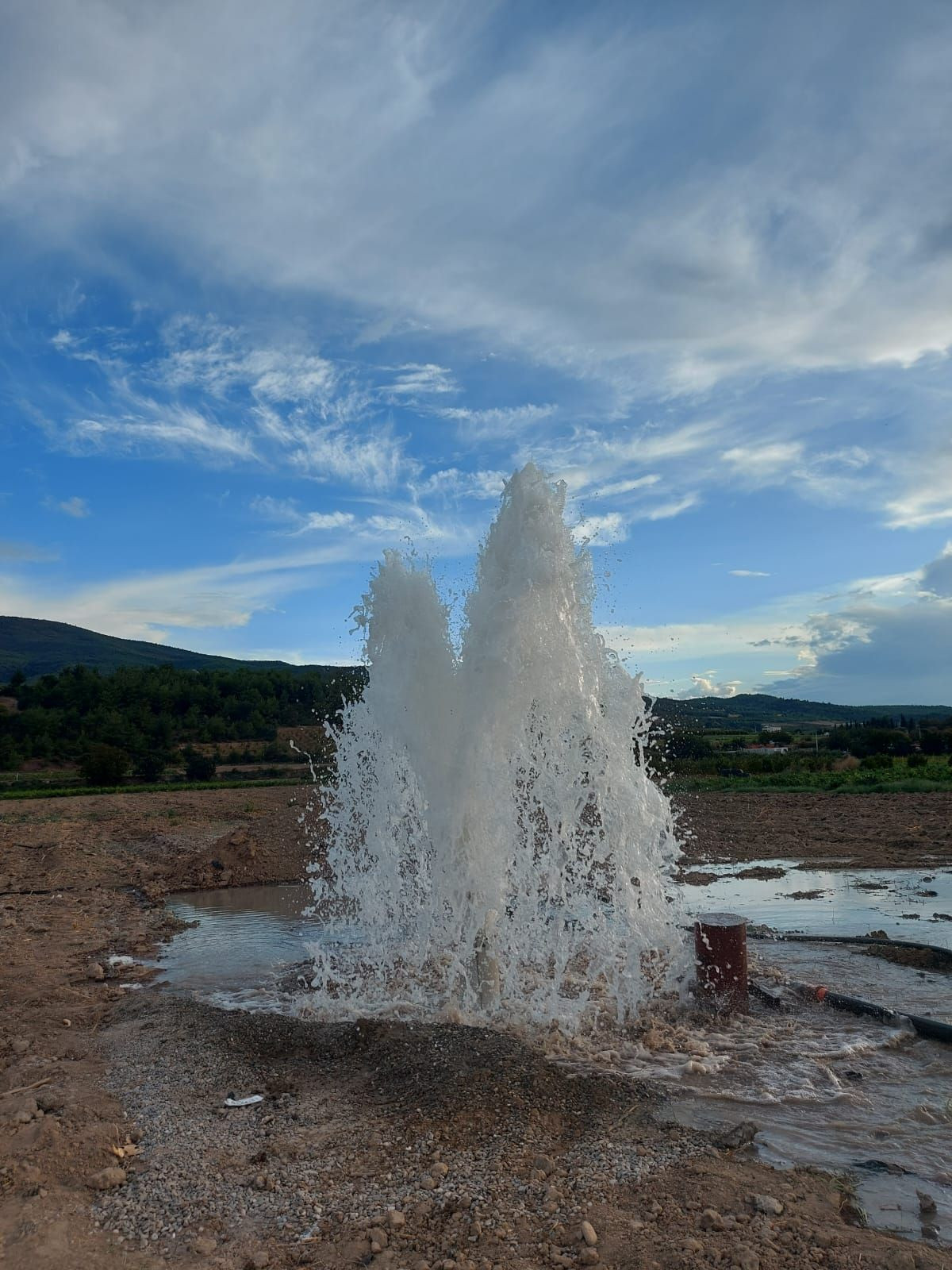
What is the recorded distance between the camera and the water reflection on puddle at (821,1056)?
15.8 ft

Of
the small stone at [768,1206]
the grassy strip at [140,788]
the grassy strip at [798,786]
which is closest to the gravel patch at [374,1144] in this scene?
the small stone at [768,1206]

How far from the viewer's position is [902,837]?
18.6m

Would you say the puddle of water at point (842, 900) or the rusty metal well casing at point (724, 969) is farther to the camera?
the puddle of water at point (842, 900)

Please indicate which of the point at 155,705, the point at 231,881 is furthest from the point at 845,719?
the point at 231,881

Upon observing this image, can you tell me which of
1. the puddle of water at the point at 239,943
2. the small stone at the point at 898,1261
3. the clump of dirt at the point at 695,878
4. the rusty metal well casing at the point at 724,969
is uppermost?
the rusty metal well casing at the point at 724,969

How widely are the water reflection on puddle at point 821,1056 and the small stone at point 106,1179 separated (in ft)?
10.6

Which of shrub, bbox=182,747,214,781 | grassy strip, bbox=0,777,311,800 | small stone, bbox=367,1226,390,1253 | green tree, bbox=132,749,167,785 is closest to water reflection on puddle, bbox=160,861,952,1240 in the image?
small stone, bbox=367,1226,390,1253

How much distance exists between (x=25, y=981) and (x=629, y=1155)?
703 centimetres

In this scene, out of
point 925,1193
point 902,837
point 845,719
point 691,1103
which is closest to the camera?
point 925,1193

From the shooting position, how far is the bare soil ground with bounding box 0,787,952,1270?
3840 mm

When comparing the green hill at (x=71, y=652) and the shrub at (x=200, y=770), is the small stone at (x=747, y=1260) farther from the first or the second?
the green hill at (x=71, y=652)

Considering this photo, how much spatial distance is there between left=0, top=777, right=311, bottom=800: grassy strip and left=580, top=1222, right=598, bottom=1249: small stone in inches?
1349

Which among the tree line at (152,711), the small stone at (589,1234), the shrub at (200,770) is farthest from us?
the tree line at (152,711)

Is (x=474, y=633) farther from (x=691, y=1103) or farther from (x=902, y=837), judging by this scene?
(x=902, y=837)
